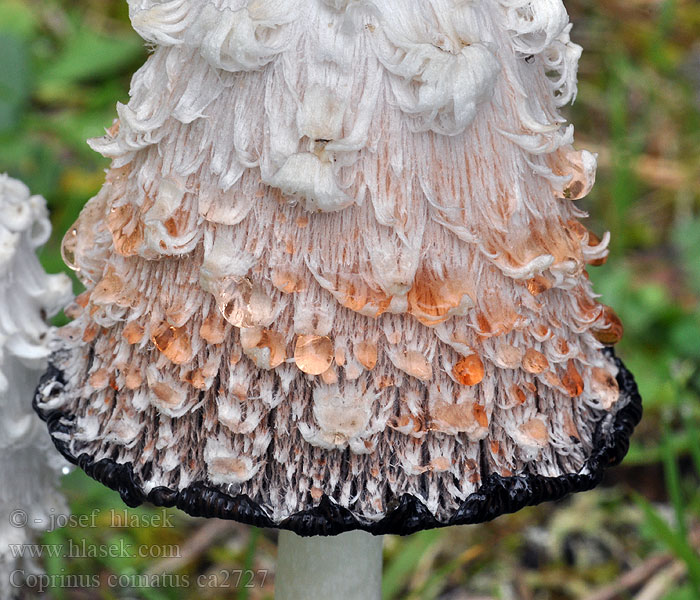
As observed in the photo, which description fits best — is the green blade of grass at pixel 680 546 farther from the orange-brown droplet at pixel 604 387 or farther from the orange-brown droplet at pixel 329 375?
the orange-brown droplet at pixel 329 375

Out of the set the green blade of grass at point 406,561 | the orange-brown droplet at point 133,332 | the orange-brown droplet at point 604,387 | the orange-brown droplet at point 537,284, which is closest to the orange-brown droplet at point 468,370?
the orange-brown droplet at point 537,284

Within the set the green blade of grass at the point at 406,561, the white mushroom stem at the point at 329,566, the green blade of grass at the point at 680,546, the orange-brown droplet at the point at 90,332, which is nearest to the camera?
the orange-brown droplet at the point at 90,332

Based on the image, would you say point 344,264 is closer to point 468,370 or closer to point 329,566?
point 468,370

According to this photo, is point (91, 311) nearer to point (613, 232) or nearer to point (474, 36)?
point (474, 36)

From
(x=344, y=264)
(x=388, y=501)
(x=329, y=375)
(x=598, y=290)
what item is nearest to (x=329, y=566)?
(x=388, y=501)

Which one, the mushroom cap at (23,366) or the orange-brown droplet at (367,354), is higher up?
the orange-brown droplet at (367,354)

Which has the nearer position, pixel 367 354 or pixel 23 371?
pixel 367 354
